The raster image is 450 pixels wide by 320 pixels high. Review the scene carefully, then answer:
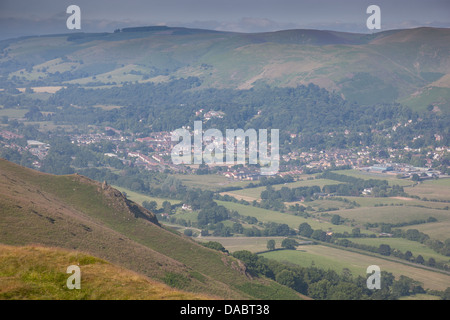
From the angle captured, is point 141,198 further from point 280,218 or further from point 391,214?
point 391,214

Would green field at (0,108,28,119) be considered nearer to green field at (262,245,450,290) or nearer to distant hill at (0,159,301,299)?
distant hill at (0,159,301,299)

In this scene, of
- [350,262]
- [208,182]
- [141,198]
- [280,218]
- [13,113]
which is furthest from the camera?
[13,113]

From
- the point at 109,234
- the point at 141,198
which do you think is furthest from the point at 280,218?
the point at 109,234

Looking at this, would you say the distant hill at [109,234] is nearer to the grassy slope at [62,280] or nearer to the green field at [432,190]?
the grassy slope at [62,280]

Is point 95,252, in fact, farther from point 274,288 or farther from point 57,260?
point 274,288

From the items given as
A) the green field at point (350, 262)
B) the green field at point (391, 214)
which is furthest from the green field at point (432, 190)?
the green field at point (350, 262)

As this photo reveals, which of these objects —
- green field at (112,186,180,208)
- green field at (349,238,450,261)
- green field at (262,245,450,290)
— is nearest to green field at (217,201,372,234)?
green field at (349,238,450,261)

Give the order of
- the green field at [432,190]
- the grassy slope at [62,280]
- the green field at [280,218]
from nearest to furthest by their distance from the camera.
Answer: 1. the grassy slope at [62,280]
2. the green field at [280,218]
3. the green field at [432,190]
